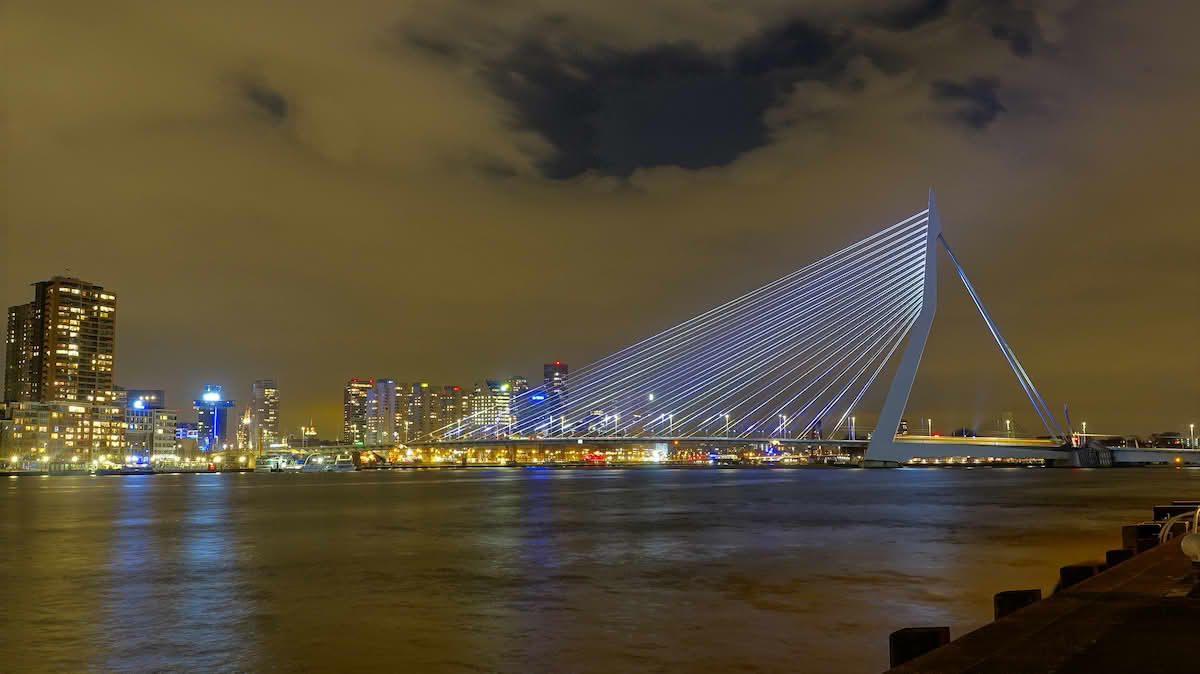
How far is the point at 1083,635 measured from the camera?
22.1 feet

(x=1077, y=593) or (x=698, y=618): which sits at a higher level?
(x=1077, y=593)

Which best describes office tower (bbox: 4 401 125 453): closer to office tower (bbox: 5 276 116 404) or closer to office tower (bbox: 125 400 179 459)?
office tower (bbox: 125 400 179 459)

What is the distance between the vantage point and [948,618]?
37.6 feet

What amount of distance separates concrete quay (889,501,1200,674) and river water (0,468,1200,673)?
6.25ft

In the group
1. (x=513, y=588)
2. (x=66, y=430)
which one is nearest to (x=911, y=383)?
→ (x=513, y=588)

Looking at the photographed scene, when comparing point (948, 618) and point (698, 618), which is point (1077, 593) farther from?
point (698, 618)

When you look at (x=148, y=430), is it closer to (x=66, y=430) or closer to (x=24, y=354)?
(x=66, y=430)

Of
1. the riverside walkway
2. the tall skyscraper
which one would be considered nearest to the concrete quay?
the riverside walkway

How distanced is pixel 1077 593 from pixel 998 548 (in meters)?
11.1

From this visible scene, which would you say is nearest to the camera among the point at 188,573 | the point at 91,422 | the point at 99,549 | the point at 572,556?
the point at 188,573

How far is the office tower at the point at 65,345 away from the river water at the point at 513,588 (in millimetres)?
164945

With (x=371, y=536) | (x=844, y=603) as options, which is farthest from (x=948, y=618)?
(x=371, y=536)

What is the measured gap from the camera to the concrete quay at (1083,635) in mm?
5852

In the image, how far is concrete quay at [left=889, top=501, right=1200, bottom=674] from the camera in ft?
19.2
